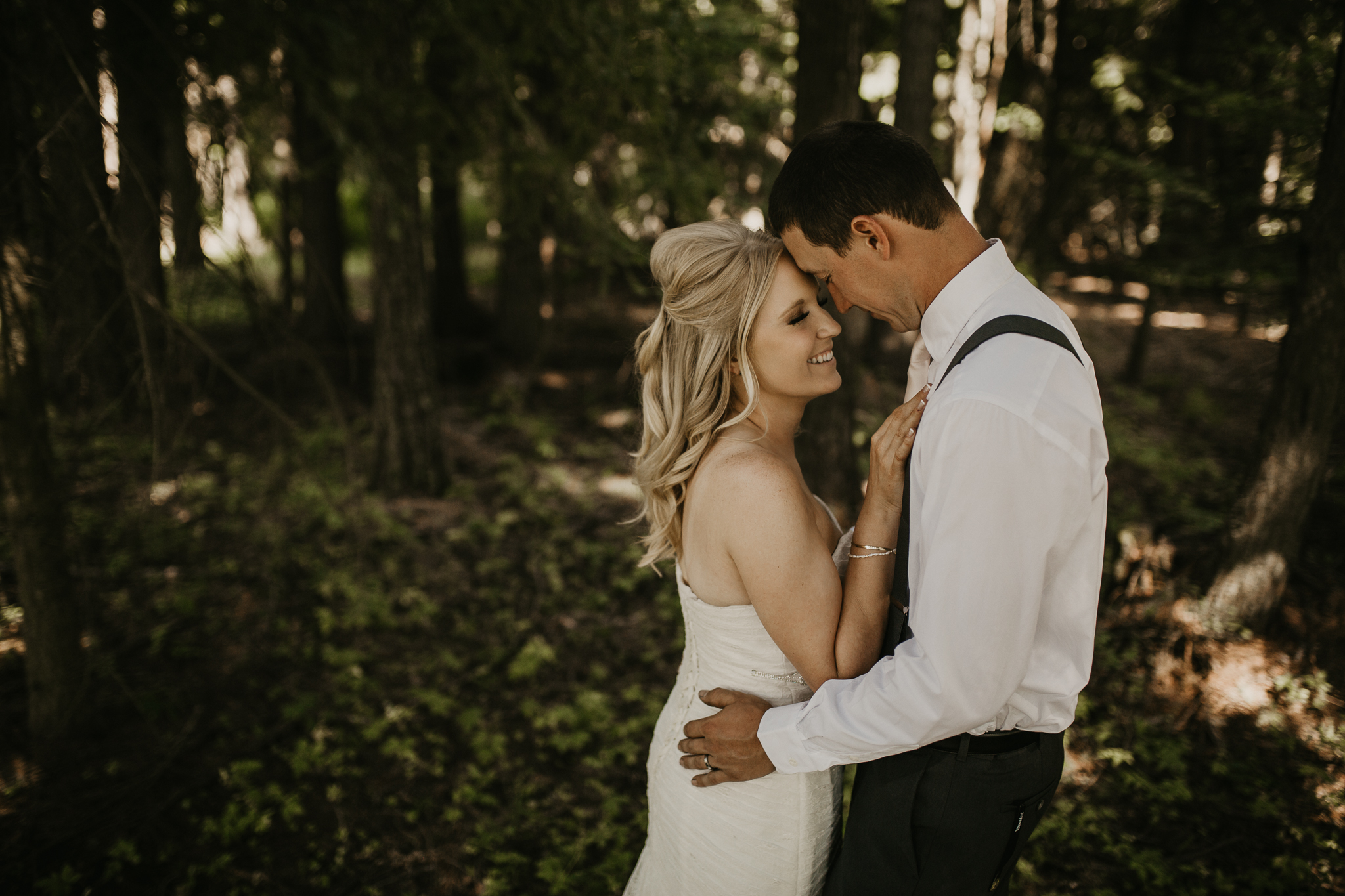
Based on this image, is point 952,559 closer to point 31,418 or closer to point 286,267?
point 286,267

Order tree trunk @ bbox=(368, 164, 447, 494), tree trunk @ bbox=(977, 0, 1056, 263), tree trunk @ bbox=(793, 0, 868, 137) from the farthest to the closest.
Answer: tree trunk @ bbox=(977, 0, 1056, 263) < tree trunk @ bbox=(368, 164, 447, 494) < tree trunk @ bbox=(793, 0, 868, 137)

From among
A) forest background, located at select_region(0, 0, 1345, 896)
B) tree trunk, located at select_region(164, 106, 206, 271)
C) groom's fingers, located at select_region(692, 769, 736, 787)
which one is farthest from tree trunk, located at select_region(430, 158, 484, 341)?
groom's fingers, located at select_region(692, 769, 736, 787)

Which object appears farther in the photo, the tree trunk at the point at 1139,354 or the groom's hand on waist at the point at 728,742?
the tree trunk at the point at 1139,354

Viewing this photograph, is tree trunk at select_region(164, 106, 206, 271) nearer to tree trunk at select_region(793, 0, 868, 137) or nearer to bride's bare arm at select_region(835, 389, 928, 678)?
bride's bare arm at select_region(835, 389, 928, 678)

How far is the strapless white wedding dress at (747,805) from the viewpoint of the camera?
6.78 feet

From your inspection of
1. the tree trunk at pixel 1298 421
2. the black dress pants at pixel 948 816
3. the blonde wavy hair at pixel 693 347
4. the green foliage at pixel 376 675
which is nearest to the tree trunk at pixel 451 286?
the green foliage at pixel 376 675

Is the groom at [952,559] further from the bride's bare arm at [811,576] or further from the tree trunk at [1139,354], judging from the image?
the tree trunk at [1139,354]

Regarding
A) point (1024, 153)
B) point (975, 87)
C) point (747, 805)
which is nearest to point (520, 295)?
point (975, 87)

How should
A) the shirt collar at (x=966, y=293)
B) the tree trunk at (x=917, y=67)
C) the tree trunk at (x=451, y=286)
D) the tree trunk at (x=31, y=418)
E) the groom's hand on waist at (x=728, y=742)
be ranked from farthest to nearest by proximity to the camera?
the tree trunk at (x=451, y=286) < the tree trunk at (x=917, y=67) < the tree trunk at (x=31, y=418) < the groom's hand on waist at (x=728, y=742) < the shirt collar at (x=966, y=293)

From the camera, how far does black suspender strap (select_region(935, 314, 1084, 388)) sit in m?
1.55

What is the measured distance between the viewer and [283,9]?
4.66m

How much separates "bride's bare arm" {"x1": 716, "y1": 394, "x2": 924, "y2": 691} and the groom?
0.07m

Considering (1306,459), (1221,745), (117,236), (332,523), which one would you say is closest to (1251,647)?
(1221,745)

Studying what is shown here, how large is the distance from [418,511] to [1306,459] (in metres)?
6.36
